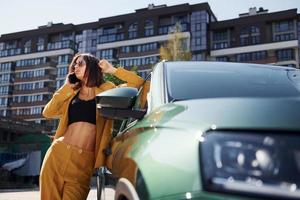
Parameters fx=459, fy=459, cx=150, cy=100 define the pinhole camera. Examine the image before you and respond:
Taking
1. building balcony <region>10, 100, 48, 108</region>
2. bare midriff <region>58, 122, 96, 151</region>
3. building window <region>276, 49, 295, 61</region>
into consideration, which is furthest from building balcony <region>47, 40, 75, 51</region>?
bare midriff <region>58, 122, 96, 151</region>

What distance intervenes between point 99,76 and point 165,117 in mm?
1829

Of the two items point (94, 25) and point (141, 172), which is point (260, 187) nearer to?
point (141, 172)

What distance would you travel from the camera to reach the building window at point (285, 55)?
176 feet

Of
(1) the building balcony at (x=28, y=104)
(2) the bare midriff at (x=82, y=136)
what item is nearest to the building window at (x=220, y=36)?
(1) the building balcony at (x=28, y=104)

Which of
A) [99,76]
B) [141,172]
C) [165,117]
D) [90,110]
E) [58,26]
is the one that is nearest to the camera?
[141,172]

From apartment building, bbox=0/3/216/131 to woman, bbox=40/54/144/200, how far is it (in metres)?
53.8

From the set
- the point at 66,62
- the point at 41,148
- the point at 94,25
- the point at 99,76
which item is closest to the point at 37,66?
the point at 66,62

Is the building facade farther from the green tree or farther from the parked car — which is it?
the parked car

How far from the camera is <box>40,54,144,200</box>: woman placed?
10.2 feet

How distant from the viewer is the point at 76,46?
69875 millimetres

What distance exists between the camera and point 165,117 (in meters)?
1.77

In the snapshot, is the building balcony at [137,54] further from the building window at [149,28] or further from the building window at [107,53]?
the building window at [149,28]

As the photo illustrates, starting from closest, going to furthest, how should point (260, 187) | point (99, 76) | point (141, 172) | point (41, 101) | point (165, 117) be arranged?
point (260, 187) < point (141, 172) < point (165, 117) < point (99, 76) < point (41, 101)

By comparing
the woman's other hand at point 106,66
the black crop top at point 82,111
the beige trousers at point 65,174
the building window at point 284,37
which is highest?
the building window at point 284,37
